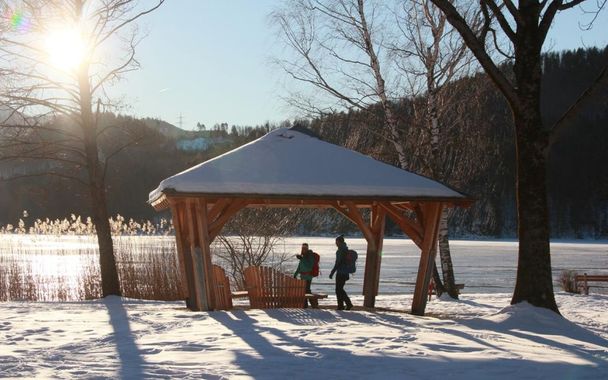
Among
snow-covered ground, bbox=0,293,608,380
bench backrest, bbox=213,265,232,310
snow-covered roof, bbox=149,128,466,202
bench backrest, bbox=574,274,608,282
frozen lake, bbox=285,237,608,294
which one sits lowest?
frozen lake, bbox=285,237,608,294

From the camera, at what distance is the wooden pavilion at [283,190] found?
12758 millimetres

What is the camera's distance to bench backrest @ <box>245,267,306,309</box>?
13984mm

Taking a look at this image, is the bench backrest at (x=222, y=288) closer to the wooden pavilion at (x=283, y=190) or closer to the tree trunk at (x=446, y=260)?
the wooden pavilion at (x=283, y=190)

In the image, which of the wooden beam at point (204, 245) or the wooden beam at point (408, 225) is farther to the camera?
the wooden beam at point (408, 225)

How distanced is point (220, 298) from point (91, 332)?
4118 millimetres

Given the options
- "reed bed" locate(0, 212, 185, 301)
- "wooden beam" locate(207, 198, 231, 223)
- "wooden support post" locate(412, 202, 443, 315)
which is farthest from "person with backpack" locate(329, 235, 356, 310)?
"reed bed" locate(0, 212, 185, 301)

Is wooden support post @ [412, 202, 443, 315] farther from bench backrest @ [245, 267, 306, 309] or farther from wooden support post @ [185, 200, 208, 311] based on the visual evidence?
wooden support post @ [185, 200, 208, 311]

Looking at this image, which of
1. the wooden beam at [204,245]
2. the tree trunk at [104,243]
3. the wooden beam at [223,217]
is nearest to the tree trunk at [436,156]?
the wooden beam at [223,217]

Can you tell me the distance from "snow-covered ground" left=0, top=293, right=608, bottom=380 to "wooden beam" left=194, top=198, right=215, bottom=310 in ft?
2.46

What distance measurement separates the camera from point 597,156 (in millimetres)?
104875

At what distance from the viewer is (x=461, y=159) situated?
766 inches

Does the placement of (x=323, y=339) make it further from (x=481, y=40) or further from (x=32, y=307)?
(x=32, y=307)

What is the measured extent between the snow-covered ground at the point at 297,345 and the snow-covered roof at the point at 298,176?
2.11 meters

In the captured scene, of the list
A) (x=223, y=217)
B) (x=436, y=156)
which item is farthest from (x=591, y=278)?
(x=223, y=217)
